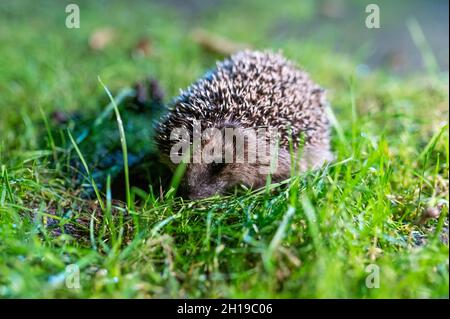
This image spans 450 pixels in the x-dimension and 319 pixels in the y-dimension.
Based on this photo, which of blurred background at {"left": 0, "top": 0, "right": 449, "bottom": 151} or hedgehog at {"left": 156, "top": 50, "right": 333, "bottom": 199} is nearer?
hedgehog at {"left": 156, "top": 50, "right": 333, "bottom": 199}

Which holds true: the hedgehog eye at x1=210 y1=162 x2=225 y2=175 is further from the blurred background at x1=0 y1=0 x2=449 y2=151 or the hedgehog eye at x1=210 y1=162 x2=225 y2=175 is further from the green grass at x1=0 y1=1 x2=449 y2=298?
the blurred background at x1=0 y1=0 x2=449 y2=151

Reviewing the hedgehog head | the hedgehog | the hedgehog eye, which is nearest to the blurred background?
the hedgehog

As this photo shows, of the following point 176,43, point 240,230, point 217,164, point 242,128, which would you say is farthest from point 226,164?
point 176,43

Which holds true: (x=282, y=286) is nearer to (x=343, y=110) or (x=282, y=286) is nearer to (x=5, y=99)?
(x=343, y=110)

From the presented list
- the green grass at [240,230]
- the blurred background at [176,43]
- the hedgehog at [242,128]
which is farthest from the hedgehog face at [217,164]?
the blurred background at [176,43]

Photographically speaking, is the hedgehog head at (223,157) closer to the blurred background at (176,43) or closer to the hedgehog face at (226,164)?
the hedgehog face at (226,164)

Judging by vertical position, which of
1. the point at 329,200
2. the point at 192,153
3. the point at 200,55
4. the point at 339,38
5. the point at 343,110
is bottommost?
the point at 329,200

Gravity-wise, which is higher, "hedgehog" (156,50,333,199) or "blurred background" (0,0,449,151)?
"blurred background" (0,0,449,151)
